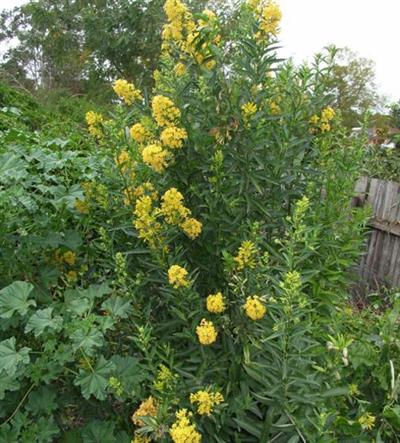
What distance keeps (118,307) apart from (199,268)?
37 centimetres

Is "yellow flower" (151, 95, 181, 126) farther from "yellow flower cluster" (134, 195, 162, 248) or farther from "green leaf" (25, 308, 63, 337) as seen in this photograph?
"green leaf" (25, 308, 63, 337)

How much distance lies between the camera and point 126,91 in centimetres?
206

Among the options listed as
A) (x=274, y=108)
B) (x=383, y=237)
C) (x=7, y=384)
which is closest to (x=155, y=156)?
(x=274, y=108)

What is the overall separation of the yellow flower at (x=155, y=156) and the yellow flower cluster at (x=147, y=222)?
13 cm

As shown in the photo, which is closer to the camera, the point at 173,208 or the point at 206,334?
the point at 206,334

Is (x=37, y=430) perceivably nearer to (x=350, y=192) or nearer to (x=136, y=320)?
(x=136, y=320)

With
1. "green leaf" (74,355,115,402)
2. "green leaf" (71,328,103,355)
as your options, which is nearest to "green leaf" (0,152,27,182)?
"green leaf" (71,328,103,355)

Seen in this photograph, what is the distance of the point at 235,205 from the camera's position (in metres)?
1.97

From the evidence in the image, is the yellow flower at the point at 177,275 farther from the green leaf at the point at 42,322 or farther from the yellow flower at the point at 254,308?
the green leaf at the point at 42,322

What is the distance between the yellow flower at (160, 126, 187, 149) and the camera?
1.84 metres

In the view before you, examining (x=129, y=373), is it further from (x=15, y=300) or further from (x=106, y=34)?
(x=106, y=34)

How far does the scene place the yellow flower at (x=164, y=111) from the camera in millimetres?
1857

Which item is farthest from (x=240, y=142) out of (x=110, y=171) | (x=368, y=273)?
(x=368, y=273)

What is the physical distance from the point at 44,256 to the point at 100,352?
50cm
